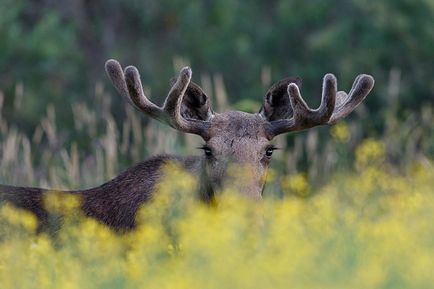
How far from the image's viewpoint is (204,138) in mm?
10133

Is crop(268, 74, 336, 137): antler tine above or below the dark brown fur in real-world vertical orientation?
above

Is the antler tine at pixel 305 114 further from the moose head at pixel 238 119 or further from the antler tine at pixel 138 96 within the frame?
the antler tine at pixel 138 96

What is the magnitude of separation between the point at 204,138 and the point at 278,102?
636 mm

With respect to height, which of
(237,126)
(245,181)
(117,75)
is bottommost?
(245,181)

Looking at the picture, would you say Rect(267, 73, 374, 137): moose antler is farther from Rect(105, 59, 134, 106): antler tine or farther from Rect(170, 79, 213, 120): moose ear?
Rect(105, 59, 134, 106): antler tine

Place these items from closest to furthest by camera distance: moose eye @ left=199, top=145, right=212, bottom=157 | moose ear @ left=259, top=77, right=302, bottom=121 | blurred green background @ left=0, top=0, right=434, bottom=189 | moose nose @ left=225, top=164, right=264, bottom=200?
moose nose @ left=225, top=164, right=264, bottom=200
moose eye @ left=199, top=145, right=212, bottom=157
moose ear @ left=259, top=77, right=302, bottom=121
blurred green background @ left=0, top=0, right=434, bottom=189

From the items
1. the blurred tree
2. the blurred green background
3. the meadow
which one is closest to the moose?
the meadow

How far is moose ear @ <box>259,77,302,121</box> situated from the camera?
10.4 meters

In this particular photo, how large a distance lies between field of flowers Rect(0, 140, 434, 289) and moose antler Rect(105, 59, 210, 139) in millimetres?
431

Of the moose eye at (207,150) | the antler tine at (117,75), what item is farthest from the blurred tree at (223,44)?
the moose eye at (207,150)

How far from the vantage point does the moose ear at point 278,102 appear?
409 inches

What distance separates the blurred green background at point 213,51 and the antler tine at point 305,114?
1041 cm

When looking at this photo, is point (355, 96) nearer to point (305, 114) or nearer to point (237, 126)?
point (305, 114)

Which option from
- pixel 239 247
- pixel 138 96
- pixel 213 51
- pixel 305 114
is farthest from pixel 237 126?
pixel 213 51
